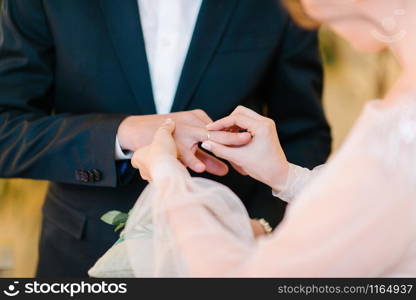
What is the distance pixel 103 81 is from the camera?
5.43ft

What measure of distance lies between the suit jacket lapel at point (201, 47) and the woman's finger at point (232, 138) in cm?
30

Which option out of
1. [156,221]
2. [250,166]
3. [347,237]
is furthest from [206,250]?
[250,166]

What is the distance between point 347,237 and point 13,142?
981 millimetres

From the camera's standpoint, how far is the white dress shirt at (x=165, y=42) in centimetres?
167

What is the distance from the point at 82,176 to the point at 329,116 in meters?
1.63

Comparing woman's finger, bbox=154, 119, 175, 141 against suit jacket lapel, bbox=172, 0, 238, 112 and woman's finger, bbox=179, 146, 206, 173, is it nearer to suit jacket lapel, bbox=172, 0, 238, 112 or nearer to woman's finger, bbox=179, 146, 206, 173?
woman's finger, bbox=179, 146, 206, 173

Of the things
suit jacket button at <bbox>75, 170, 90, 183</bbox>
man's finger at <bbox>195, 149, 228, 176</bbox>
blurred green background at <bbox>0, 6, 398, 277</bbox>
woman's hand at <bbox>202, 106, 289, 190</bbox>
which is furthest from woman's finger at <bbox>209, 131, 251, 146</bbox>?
blurred green background at <bbox>0, 6, 398, 277</bbox>

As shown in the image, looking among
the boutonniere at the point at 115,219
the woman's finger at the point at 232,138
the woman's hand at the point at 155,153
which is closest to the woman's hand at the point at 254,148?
the woman's finger at the point at 232,138

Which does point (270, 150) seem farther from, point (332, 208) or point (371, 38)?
point (332, 208)

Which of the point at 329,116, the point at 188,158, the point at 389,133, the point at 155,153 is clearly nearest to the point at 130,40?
the point at 188,158

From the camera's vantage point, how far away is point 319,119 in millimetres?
1889

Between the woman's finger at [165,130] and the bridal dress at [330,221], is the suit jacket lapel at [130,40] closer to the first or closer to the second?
the woman's finger at [165,130]

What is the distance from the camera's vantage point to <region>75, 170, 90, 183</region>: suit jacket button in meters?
1.56

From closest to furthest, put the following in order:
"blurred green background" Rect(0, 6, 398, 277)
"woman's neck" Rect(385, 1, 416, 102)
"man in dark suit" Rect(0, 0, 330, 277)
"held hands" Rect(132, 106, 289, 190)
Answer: "woman's neck" Rect(385, 1, 416, 102)
"held hands" Rect(132, 106, 289, 190)
"man in dark suit" Rect(0, 0, 330, 277)
"blurred green background" Rect(0, 6, 398, 277)
